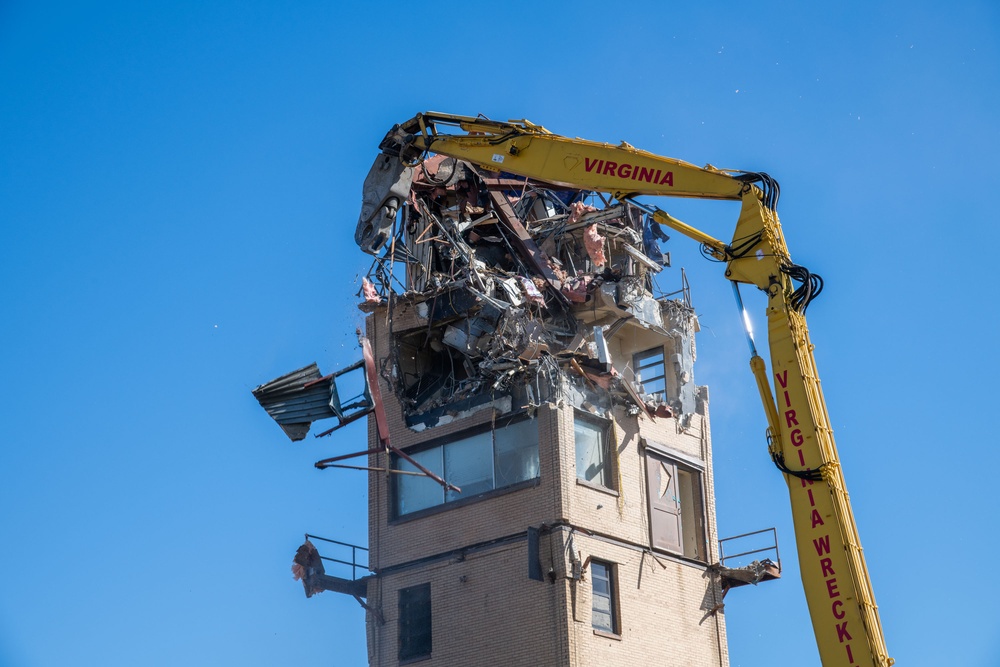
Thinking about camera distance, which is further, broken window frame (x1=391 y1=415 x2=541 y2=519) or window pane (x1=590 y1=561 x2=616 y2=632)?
broken window frame (x1=391 y1=415 x2=541 y2=519)

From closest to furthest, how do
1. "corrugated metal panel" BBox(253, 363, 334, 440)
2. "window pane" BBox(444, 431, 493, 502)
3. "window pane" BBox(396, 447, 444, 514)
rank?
"corrugated metal panel" BBox(253, 363, 334, 440) → "window pane" BBox(444, 431, 493, 502) → "window pane" BBox(396, 447, 444, 514)

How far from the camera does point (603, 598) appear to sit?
34125 mm

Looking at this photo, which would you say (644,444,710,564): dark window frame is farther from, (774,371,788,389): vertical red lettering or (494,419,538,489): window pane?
(774,371,788,389): vertical red lettering

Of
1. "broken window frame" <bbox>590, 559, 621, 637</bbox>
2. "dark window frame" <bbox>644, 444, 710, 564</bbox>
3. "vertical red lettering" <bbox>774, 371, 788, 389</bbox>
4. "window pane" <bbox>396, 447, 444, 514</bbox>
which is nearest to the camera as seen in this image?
"vertical red lettering" <bbox>774, 371, 788, 389</bbox>

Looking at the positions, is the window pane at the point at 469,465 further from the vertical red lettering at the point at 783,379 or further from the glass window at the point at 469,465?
the vertical red lettering at the point at 783,379

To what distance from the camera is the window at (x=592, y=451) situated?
115ft

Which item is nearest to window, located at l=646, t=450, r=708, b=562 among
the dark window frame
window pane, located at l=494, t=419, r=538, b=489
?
the dark window frame

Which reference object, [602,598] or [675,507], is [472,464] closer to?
[602,598]

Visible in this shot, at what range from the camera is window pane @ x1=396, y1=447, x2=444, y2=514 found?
36.0 meters

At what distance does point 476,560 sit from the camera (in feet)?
113

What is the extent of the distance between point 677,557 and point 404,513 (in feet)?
23.3

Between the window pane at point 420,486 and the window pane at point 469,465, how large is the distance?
0.29 m

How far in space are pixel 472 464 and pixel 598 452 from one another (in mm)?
3191

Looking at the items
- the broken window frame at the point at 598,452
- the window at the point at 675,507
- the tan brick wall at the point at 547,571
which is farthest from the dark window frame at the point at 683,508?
the broken window frame at the point at 598,452
